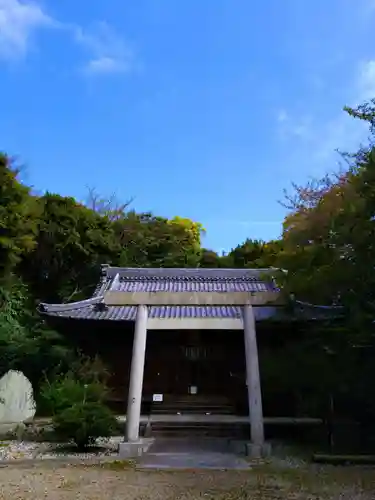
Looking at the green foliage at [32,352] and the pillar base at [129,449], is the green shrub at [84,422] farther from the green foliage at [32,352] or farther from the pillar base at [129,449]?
the green foliage at [32,352]

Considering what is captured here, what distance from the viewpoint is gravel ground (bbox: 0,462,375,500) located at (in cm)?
509

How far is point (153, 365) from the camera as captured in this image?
14.3 metres

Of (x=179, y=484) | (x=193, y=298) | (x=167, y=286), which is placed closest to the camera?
(x=179, y=484)

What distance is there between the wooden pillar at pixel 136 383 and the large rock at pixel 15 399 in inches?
234

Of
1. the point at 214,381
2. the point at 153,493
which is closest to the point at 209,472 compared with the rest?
the point at 153,493

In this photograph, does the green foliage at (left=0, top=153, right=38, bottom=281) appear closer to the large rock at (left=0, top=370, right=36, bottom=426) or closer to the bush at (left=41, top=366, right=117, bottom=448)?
the bush at (left=41, top=366, right=117, bottom=448)

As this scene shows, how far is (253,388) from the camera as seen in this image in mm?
8484

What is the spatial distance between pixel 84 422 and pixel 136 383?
1155 mm

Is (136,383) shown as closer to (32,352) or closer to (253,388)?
(253,388)

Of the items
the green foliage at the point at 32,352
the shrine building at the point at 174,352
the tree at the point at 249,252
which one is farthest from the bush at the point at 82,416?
the tree at the point at 249,252

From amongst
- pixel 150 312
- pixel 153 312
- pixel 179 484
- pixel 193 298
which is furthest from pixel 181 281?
pixel 179 484

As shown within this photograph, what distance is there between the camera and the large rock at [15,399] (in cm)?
1316

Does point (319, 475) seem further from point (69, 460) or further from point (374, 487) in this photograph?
point (69, 460)

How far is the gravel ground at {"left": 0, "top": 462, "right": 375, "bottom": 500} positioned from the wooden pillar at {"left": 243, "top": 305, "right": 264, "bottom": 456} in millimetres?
1351
